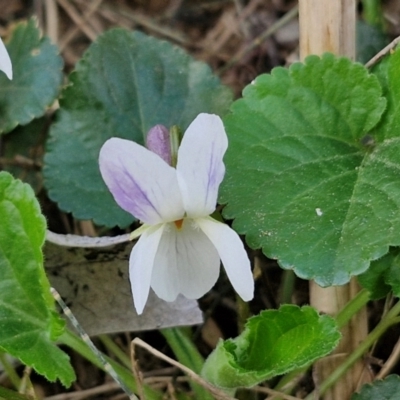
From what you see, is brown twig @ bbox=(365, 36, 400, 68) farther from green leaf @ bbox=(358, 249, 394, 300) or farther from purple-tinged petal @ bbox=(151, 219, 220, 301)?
purple-tinged petal @ bbox=(151, 219, 220, 301)

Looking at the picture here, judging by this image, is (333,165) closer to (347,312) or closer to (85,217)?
(347,312)

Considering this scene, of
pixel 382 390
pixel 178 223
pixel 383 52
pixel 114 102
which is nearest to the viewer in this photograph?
pixel 178 223

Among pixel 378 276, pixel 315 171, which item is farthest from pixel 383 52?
pixel 378 276

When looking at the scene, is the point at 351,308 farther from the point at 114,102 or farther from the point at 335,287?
the point at 114,102

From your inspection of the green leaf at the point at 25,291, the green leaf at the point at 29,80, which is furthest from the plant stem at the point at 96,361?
the green leaf at the point at 29,80

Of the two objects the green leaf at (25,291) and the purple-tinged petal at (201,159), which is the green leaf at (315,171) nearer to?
the purple-tinged petal at (201,159)

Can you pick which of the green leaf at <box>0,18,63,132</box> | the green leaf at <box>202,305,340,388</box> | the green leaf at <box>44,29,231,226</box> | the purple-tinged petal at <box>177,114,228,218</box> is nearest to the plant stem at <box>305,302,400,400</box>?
the green leaf at <box>202,305,340,388</box>
